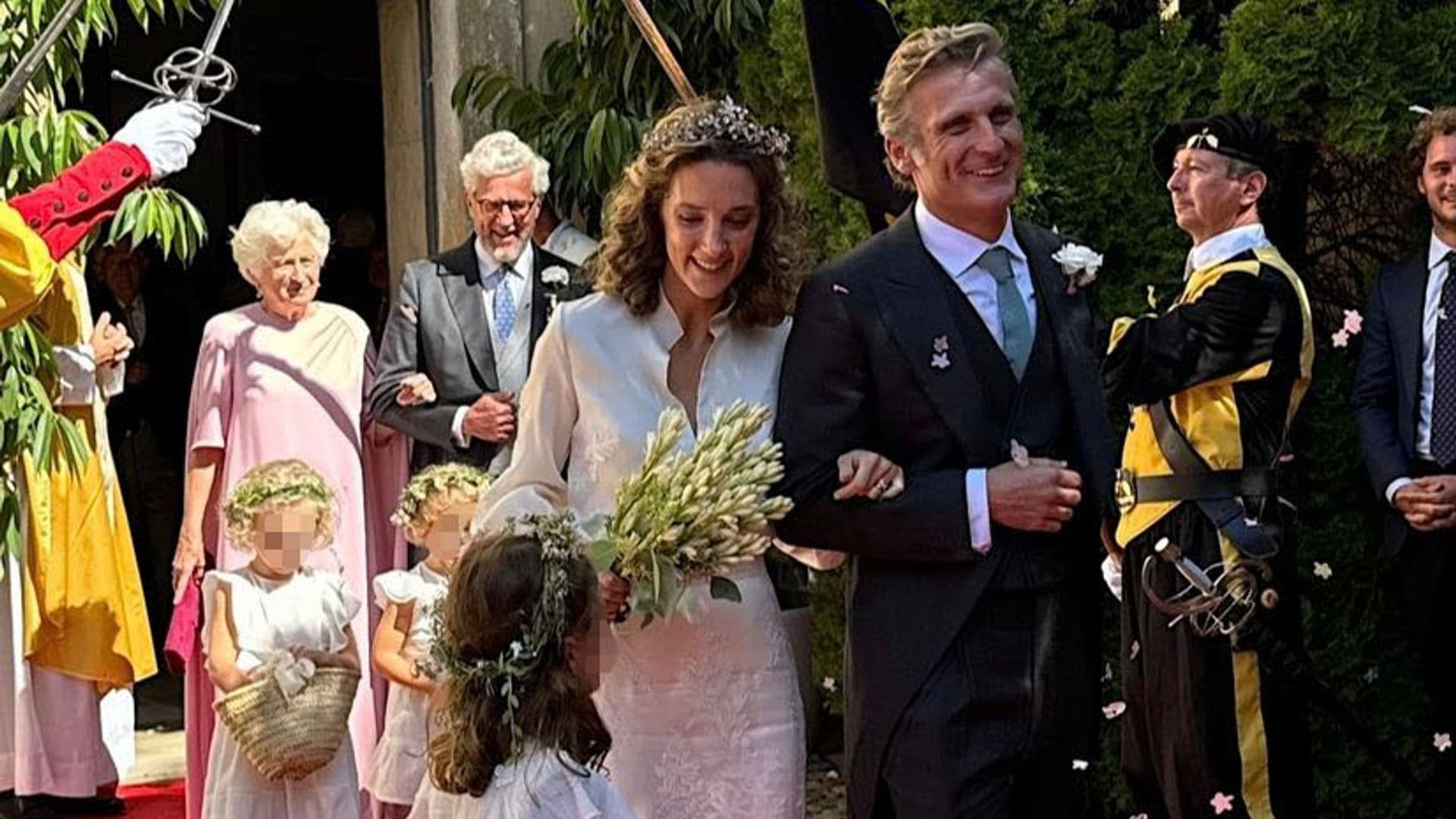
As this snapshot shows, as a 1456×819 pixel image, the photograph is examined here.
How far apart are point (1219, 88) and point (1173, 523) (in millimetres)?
1238

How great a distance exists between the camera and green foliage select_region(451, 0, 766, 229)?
8062mm

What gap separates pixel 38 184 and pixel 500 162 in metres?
1.29

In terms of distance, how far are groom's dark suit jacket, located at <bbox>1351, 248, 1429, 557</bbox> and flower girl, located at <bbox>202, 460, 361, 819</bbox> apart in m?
2.54

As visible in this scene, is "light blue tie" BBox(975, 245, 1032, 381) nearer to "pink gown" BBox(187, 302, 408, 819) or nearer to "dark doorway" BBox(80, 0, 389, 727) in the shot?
"pink gown" BBox(187, 302, 408, 819)

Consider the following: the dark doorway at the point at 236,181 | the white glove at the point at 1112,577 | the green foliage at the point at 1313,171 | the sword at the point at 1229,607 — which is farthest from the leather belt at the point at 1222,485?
the dark doorway at the point at 236,181

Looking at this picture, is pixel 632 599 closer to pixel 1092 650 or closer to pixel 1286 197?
pixel 1092 650

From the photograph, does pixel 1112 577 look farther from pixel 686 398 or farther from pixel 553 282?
pixel 686 398

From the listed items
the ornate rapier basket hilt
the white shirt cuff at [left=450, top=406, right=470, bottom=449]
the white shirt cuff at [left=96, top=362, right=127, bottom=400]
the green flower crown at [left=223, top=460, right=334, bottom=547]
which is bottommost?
the ornate rapier basket hilt

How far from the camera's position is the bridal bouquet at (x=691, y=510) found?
13.2ft

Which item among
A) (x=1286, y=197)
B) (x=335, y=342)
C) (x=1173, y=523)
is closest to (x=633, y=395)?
(x=1173, y=523)

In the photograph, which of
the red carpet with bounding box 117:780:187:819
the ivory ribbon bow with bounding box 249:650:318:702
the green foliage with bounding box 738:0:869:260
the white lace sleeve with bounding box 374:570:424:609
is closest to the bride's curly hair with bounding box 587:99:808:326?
the ivory ribbon bow with bounding box 249:650:318:702

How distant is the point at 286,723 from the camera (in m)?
5.66

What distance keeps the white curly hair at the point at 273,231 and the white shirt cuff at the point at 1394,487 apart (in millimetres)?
2921

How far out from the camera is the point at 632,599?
411cm
